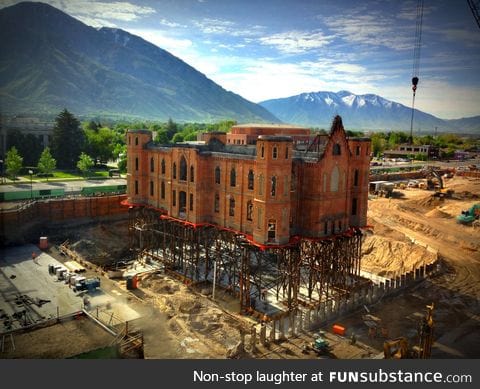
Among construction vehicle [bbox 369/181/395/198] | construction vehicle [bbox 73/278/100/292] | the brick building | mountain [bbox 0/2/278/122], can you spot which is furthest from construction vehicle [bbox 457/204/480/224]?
mountain [bbox 0/2/278/122]

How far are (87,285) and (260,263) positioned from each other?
627 inches

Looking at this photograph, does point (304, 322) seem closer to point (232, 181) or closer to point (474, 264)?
point (232, 181)

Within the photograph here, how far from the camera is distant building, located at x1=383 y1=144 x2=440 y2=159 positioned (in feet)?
526

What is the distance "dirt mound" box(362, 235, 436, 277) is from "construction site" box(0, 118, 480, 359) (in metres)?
0.22

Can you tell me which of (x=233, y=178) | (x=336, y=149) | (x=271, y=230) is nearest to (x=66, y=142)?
(x=233, y=178)

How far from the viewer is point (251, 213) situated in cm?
3703

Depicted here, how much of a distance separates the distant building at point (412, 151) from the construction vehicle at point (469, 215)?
9804 cm

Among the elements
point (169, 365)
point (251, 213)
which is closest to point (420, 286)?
point (251, 213)

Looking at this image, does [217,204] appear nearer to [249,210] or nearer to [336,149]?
[249,210]

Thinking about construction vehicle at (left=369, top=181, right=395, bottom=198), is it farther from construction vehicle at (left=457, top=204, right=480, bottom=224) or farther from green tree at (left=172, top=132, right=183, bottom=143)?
green tree at (left=172, top=132, right=183, bottom=143)

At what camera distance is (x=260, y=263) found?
4103 cm

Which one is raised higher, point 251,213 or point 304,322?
point 251,213

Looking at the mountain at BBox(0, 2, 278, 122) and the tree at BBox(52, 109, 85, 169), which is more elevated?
the mountain at BBox(0, 2, 278, 122)

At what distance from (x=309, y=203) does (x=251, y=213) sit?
513 cm
